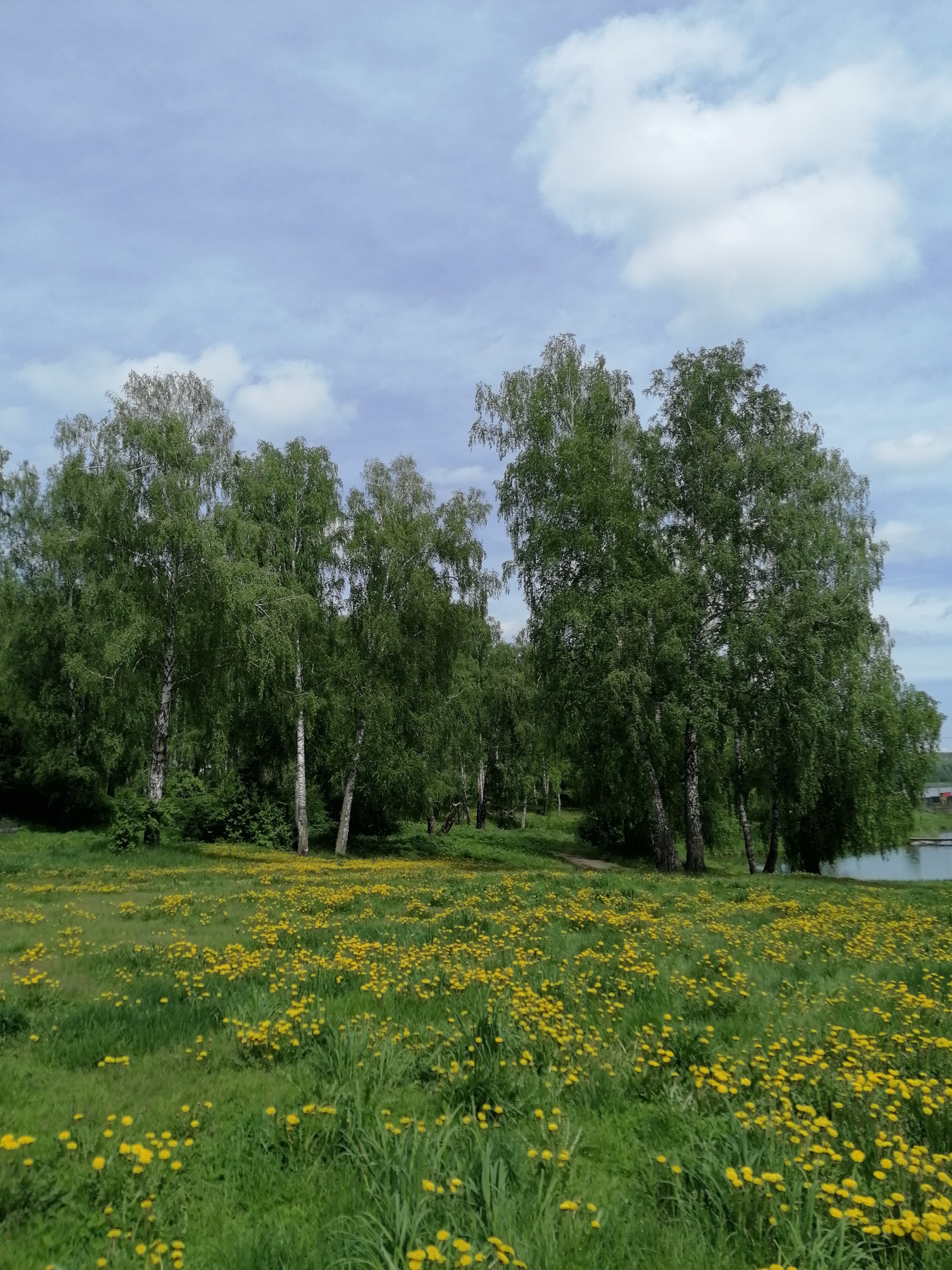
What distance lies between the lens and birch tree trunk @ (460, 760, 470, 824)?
154 ft

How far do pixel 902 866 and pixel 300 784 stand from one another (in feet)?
153

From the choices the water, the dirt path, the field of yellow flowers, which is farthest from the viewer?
the water

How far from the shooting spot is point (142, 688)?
88.2ft

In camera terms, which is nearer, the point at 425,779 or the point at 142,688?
the point at 142,688

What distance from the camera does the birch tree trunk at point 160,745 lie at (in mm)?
25828

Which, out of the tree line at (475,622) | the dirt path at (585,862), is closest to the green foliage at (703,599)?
the tree line at (475,622)

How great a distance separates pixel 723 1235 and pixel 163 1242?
2773 millimetres

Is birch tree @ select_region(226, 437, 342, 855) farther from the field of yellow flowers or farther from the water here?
the water

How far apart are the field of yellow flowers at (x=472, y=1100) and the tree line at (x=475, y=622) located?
14813mm

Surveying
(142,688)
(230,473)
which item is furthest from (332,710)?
(230,473)

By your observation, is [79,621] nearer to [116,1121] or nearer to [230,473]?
[230,473]

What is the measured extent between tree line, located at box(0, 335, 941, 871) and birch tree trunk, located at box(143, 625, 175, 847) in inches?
3.0

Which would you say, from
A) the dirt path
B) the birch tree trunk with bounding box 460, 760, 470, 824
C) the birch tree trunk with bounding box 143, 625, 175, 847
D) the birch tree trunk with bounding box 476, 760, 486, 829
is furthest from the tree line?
the birch tree trunk with bounding box 476, 760, 486, 829

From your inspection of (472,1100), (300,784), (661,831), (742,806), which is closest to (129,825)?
(300,784)
